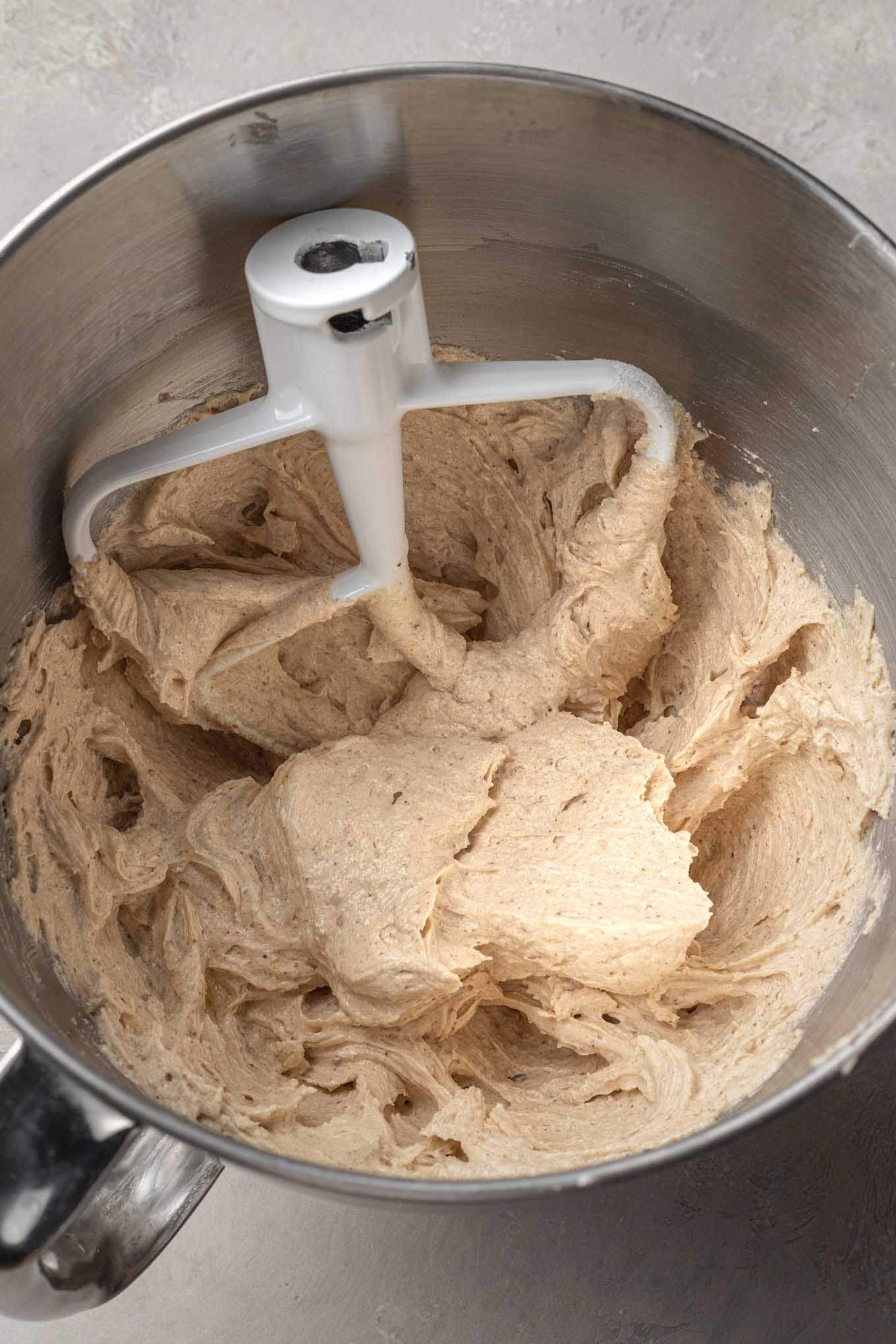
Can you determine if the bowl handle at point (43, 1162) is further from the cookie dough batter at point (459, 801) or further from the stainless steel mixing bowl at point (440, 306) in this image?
the cookie dough batter at point (459, 801)

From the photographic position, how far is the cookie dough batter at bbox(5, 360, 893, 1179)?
1.08 meters

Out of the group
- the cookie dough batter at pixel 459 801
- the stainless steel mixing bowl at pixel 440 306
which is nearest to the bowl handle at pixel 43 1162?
the stainless steel mixing bowl at pixel 440 306

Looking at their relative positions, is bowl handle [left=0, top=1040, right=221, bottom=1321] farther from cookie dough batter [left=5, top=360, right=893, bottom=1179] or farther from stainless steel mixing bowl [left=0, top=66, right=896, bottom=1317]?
cookie dough batter [left=5, top=360, right=893, bottom=1179]

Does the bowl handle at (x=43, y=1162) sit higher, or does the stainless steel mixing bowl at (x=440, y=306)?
the stainless steel mixing bowl at (x=440, y=306)

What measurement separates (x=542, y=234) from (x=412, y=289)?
0.70 ft

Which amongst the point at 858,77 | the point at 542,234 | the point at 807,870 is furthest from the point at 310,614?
the point at 858,77

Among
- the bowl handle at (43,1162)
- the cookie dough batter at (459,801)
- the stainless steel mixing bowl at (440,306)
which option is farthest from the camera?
the cookie dough batter at (459,801)

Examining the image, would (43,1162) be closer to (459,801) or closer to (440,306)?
(459,801)

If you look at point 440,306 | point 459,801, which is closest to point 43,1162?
point 459,801

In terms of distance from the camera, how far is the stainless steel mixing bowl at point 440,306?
95cm

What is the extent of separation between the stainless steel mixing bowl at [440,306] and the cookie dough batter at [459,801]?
0.06m

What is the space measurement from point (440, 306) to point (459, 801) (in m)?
0.52

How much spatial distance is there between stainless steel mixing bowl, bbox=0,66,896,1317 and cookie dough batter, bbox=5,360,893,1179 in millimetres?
61

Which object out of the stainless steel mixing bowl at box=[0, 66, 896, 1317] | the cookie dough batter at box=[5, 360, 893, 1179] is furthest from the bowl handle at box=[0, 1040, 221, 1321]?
the cookie dough batter at box=[5, 360, 893, 1179]
